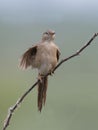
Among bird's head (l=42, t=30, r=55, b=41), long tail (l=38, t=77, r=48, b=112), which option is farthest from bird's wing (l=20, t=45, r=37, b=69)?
bird's head (l=42, t=30, r=55, b=41)

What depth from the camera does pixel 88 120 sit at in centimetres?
589

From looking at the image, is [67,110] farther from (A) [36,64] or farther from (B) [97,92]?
(A) [36,64]

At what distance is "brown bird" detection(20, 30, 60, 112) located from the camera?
3012 mm

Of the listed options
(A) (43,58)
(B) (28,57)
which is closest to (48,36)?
(A) (43,58)

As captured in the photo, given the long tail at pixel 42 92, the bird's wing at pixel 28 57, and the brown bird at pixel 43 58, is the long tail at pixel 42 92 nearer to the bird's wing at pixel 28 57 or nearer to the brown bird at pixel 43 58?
the brown bird at pixel 43 58

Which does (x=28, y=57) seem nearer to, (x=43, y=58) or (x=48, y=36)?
(x=43, y=58)

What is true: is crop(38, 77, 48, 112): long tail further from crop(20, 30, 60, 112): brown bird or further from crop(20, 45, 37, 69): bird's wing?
crop(20, 45, 37, 69): bird's wing

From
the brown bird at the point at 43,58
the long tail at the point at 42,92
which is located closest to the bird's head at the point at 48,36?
the brown bird at the point at 43,58

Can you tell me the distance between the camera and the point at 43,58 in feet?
11.0

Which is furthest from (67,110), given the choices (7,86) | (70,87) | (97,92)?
(7,86)

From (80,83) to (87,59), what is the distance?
747 mm

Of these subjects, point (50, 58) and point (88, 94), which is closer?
point (50, 58)

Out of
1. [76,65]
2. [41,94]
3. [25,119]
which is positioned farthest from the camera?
[76,65]

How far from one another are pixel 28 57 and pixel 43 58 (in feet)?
1.07
